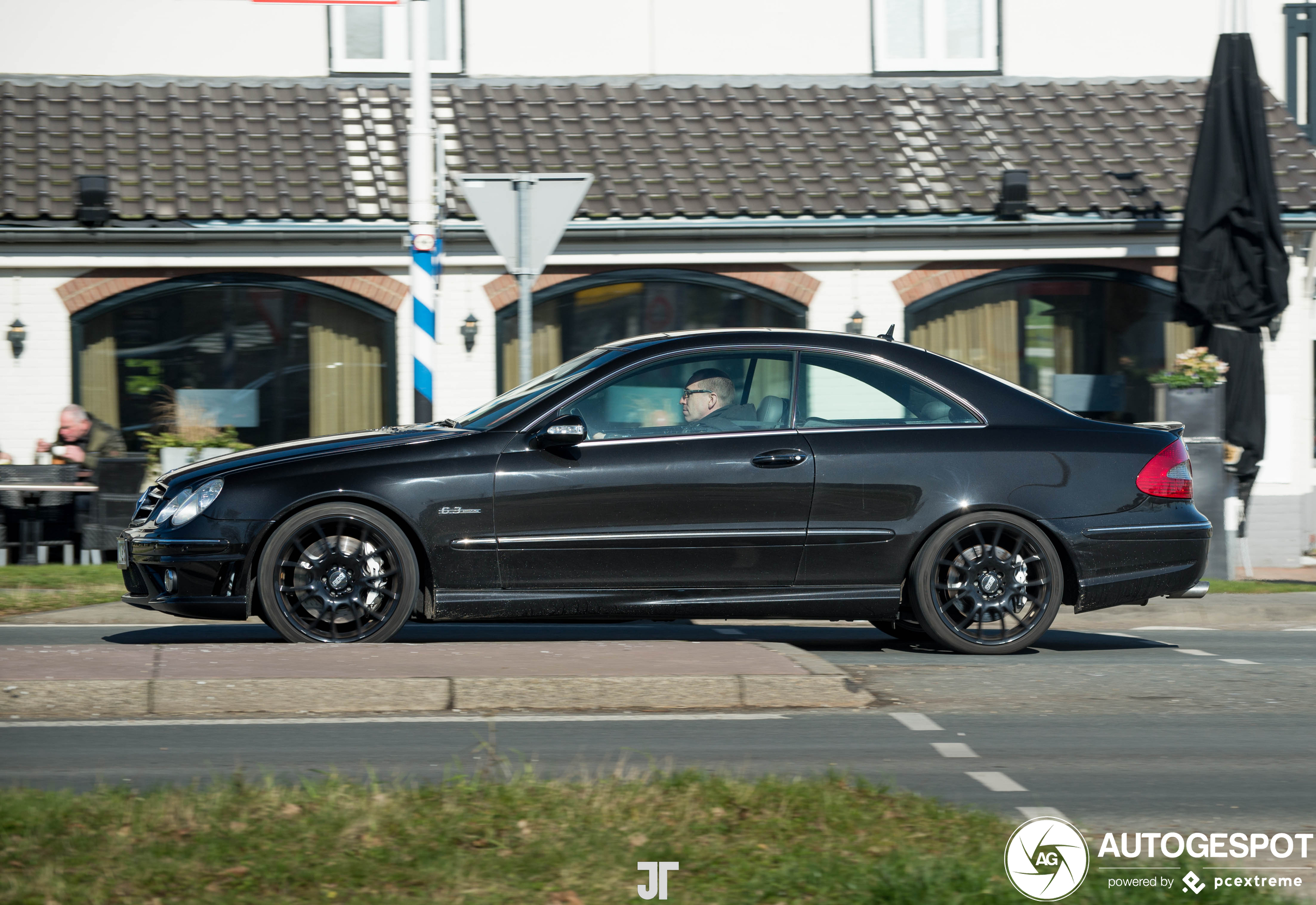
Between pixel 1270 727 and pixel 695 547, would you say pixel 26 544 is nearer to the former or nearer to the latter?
pixel 695 547

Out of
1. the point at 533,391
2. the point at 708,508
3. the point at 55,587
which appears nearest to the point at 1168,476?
the point at 708,508

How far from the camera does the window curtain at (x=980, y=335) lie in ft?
50.0

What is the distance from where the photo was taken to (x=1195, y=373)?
1313 centimetres

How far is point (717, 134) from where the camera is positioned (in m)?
15.3

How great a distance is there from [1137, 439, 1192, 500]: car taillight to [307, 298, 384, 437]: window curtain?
28.8 ft

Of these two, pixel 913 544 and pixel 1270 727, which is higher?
pixel 913 544

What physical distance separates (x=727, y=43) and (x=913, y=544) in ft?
33.7

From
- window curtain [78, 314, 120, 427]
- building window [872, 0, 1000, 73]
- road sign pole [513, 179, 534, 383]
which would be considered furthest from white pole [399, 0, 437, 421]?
building window [872, 0, 1000, 73]

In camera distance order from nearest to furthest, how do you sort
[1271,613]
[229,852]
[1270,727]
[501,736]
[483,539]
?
[229,852], [501,736], [1270,727], [483,539], [1271,613]

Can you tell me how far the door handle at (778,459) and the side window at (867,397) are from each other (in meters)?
0.26

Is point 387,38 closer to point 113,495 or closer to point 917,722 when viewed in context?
point 113,495

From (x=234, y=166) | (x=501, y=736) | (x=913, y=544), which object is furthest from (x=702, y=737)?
(x=234, y=166)

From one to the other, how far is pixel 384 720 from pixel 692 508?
1.91 m

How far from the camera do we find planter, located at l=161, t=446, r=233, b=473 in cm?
1362
